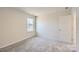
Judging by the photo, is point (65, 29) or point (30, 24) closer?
point (30, 24)

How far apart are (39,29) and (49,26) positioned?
42 cm

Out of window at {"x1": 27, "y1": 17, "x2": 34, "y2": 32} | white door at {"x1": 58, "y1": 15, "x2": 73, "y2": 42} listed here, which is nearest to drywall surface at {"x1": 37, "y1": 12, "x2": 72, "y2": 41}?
white door at {"x1": 58, "y1": 15, "x2": 73, "y2": 42}

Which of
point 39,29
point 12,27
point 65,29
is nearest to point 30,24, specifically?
point 39,29

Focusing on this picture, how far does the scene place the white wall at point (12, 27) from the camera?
3.19 meters

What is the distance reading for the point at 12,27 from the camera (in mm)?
3320

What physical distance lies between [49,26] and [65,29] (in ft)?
1.96

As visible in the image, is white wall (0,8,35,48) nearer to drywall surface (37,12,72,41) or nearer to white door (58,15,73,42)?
drywall surface (37,12,72,41)

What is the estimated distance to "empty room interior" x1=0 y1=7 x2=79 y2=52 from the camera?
3170 mm

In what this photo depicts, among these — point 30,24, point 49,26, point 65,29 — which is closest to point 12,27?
point 30,24

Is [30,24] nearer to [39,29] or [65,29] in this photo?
[39,29]

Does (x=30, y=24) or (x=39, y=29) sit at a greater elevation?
(x=30, y=24)

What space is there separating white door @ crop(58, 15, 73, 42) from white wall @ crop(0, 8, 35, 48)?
122cm
